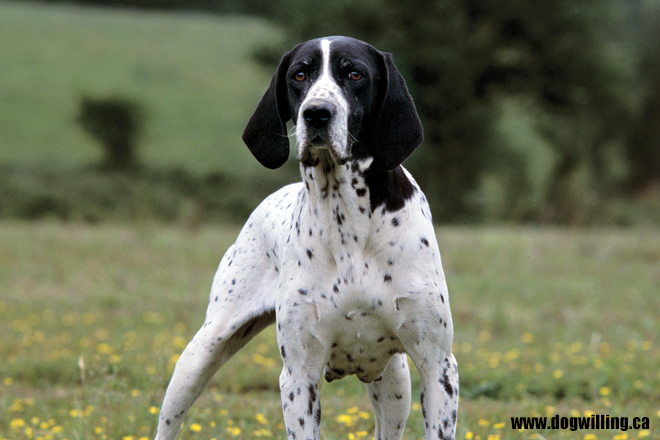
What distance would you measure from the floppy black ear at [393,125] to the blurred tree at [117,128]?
1962cm

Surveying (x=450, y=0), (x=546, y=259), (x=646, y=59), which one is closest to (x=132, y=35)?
(x=450, y=0)

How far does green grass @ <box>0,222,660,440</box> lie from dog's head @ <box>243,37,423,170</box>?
1.57m

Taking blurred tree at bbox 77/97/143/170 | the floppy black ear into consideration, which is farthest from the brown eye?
blurred tree at bbox 77/97/143/170

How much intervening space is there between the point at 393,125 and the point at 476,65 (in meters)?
19.0

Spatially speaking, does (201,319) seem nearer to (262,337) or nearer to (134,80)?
(262,337)

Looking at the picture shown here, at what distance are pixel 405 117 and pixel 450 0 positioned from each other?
1826cm

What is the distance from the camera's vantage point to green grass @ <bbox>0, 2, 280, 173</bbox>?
81.3ft

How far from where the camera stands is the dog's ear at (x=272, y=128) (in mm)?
3389

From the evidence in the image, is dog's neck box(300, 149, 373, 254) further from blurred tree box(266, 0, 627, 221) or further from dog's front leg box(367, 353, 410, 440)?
blurred tree box(266, 0, 627, 221)

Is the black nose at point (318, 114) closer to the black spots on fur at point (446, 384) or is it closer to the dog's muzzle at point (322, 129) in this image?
the dog's muzzle at point (322, 129)

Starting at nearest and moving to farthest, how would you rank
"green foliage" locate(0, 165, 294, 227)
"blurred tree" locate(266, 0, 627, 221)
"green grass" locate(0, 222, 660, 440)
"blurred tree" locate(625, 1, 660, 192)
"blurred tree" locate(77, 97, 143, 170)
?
1. "green grass" locate(0, 222, 660, 440)
2. "green foliage" locate(0, 165, 294, 227)
3. "blurred tree" locate(266, 0, 627, 221)
4. "blurred tree" locate(77, 97, 143, 170)
5. "blurred tree" locate(625, 1, 660, 192)

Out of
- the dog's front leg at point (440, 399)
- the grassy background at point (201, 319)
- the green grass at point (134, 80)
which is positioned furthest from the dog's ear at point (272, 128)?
the green grass at point (134, 80)

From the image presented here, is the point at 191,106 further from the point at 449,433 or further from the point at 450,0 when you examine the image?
the point at 449,433

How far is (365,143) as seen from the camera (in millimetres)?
3234
